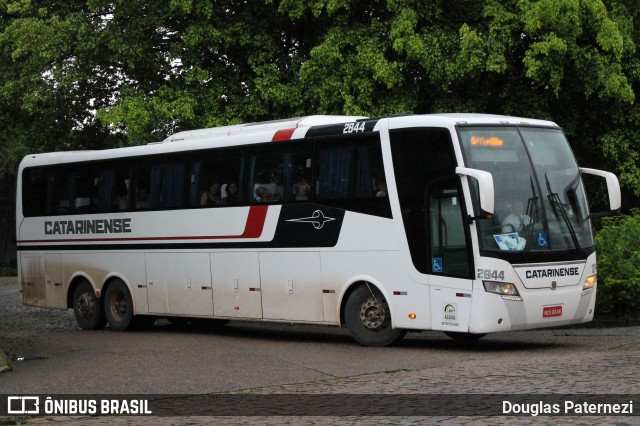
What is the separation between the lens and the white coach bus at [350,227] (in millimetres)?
A: 16844

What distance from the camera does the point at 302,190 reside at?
1923cm

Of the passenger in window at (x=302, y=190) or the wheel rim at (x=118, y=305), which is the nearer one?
the passenger in window at (x=302, y=190)

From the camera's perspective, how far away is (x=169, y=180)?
22.0m

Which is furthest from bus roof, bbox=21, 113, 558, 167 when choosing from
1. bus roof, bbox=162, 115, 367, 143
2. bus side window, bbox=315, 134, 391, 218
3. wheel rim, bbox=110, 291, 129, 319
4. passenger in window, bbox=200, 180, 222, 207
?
wheel rim, bbox=110, 291, 129, 319

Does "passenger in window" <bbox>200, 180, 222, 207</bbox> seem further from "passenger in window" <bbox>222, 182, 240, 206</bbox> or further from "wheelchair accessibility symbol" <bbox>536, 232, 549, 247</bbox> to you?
"wheelchair accessibility symbol" <bbox>536, 232, 549, 247</bbox>

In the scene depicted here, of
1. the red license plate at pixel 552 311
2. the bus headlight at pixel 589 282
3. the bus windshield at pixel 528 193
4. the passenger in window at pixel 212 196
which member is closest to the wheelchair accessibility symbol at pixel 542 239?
the bus windshield at pixel 528 193

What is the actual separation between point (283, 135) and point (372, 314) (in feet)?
11.3

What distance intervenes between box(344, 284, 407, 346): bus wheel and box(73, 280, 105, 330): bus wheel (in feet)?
24.0

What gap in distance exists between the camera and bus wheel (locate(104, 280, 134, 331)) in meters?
23.3

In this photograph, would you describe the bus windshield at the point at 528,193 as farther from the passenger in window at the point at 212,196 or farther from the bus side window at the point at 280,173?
the passenger in window at the point at 212,196

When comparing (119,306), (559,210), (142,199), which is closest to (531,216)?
(559,210)

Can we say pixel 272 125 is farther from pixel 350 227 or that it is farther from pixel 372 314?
pixel 372 314

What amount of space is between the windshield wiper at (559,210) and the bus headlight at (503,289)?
4.20 ft

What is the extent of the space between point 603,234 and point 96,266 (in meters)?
9.59
